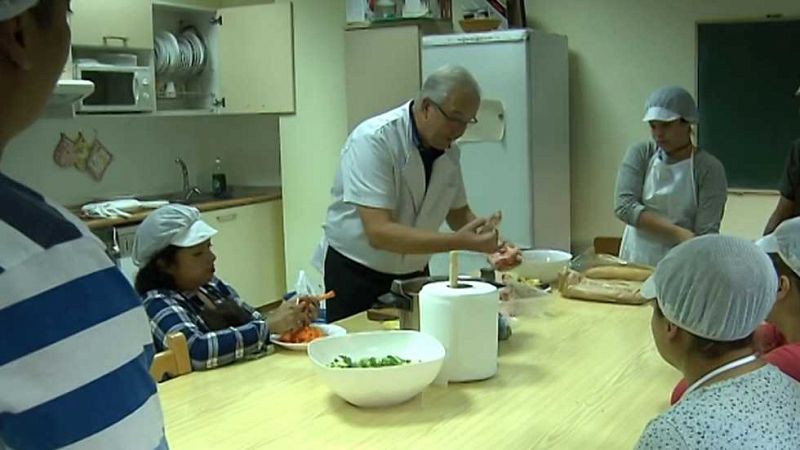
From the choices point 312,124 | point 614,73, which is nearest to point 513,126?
point 614,73

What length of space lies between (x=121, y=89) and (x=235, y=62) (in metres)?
0.82

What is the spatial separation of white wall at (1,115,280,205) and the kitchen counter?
0.07m

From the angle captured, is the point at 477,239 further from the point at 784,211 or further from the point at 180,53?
the point at 180,53

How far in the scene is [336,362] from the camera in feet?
6.33

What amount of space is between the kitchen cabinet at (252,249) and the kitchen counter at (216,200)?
0.04m

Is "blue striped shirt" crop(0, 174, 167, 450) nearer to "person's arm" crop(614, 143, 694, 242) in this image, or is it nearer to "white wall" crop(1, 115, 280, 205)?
"person's arm" crop(614, 143, 694, 242)

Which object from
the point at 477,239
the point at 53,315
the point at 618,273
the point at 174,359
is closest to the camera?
the point at 53,315

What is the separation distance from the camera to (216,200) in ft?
17.5

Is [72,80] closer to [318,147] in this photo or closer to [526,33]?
[318,147]

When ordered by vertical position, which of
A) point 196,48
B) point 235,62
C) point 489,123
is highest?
point 196,48

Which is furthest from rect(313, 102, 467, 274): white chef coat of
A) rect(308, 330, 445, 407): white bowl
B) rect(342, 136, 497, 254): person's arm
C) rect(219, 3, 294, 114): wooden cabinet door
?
rect(219, 3, 294, 114): wooden cabinet door

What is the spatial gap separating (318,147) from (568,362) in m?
3.38

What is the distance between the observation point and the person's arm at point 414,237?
2572 mm

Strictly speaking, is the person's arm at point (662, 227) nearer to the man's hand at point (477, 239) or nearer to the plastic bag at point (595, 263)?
the plastic bag at point (595, 263)
